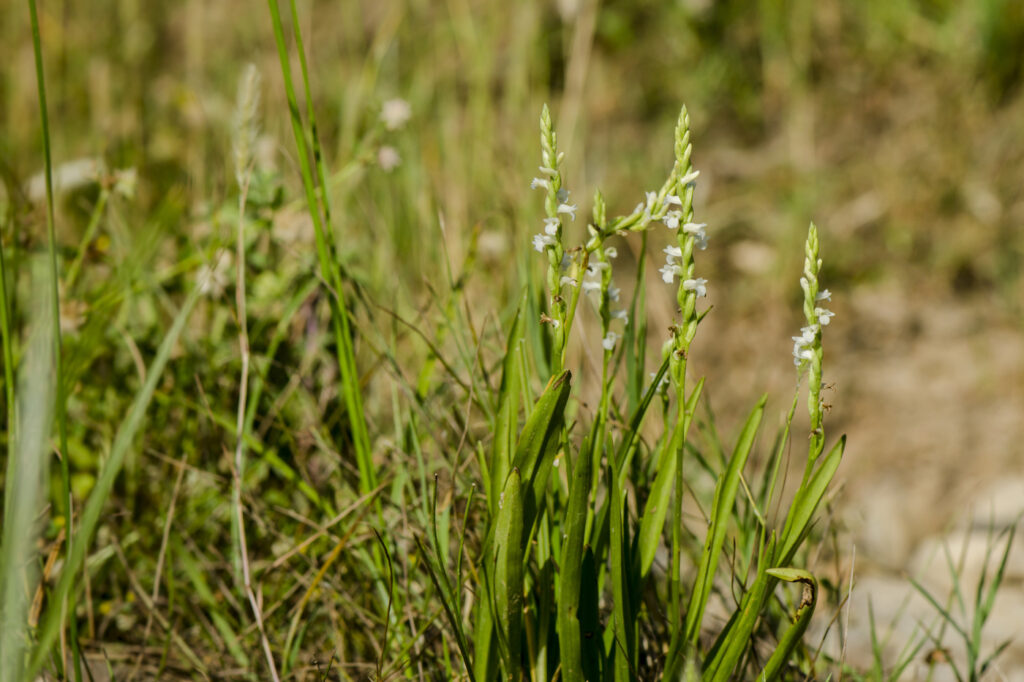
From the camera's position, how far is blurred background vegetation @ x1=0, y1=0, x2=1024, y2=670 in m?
1.37

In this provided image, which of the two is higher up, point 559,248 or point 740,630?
point 559,248

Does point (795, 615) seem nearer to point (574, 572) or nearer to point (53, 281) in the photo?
point (574, 572)

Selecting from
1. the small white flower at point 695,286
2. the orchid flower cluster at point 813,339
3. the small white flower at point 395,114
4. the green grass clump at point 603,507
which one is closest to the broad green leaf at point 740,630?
the green grass clump at point 603,507

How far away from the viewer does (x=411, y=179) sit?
218cm

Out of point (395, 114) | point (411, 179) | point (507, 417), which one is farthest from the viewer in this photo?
point (411, 179)

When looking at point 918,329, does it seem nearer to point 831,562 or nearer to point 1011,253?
point 1011,253

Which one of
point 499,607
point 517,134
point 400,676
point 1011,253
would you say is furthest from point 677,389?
point 1011,253

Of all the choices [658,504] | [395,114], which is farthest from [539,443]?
[395,114]

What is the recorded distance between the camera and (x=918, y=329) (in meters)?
2.41

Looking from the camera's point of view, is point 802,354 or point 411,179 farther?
point 411,179

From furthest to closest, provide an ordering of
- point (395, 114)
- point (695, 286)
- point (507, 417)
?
point (395, 114) → point (507, 417) → point (695, 286)

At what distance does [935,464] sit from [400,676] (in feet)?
5.12

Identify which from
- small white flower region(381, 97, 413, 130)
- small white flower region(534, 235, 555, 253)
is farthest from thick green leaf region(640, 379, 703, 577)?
small white flower region(381, 97, 413, 130)

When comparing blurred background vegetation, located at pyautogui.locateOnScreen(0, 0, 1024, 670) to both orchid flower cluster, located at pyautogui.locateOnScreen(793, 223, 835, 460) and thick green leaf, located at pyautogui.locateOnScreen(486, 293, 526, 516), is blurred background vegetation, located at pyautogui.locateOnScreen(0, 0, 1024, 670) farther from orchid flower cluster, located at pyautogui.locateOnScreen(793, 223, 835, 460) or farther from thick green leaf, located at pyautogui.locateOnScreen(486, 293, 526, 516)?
orchid flower cluster, located at pyautogui.locateOnScreen(793, 223, 835, 460)
